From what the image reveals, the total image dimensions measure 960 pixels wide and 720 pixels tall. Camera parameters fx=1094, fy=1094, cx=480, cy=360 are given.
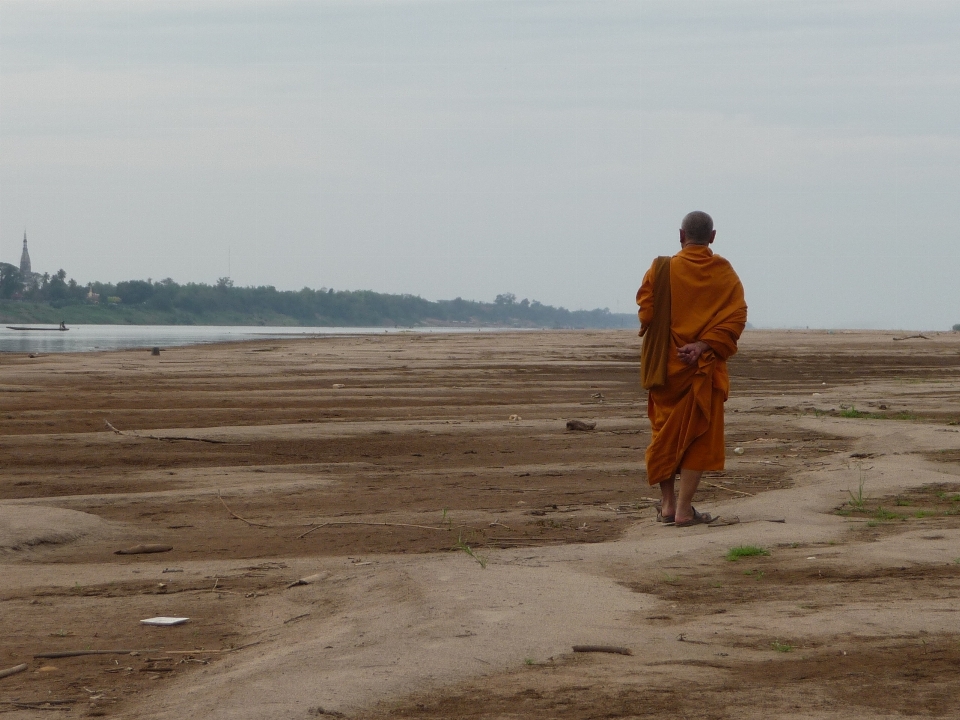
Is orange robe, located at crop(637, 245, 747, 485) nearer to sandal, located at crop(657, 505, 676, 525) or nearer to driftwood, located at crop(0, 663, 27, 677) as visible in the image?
sandal, located at crop(657, 505, 676, 525)

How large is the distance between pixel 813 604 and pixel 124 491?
5061 millimetres

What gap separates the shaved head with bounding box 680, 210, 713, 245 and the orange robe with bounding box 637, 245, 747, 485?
52mm

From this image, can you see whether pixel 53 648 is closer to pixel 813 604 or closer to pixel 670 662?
pixel 670 662

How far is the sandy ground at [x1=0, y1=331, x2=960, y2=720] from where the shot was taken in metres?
3.30

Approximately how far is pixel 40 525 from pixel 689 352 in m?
3.70

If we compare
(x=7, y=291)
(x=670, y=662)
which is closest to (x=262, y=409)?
(x=670, y=662)

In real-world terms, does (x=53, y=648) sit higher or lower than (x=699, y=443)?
lower

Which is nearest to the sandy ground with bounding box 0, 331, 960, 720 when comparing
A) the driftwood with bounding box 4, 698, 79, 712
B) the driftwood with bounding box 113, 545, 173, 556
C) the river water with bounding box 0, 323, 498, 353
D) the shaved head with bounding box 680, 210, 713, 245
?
the driftwood with bounding box 4, 698, 79, 712

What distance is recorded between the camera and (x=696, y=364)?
6.23m

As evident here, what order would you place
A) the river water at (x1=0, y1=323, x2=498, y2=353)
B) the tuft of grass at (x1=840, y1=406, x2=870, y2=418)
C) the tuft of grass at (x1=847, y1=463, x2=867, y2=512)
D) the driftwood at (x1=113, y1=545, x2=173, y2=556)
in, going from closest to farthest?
the driftwood at (x1=113, y1=545, x2=173, y2=556), the tuft of grass at (x1=847, y1=463, x2=867, y2=512), the tuft of grass at (x1=840, y1=406, x2=870, y2=418), the river water at (x1=0, y1=323, x2=498, y2=353)

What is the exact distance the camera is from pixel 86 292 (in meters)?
118

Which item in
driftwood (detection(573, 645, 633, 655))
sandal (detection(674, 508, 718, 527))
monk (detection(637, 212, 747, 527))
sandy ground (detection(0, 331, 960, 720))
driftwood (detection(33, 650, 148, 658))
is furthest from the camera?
monk (detection(637, 212, 747, 527))

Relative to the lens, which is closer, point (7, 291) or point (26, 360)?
point (26, 360)

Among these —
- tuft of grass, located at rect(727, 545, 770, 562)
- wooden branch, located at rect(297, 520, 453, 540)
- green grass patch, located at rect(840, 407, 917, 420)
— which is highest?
green grass patch, located at rect(840, 407, 917, 420)
